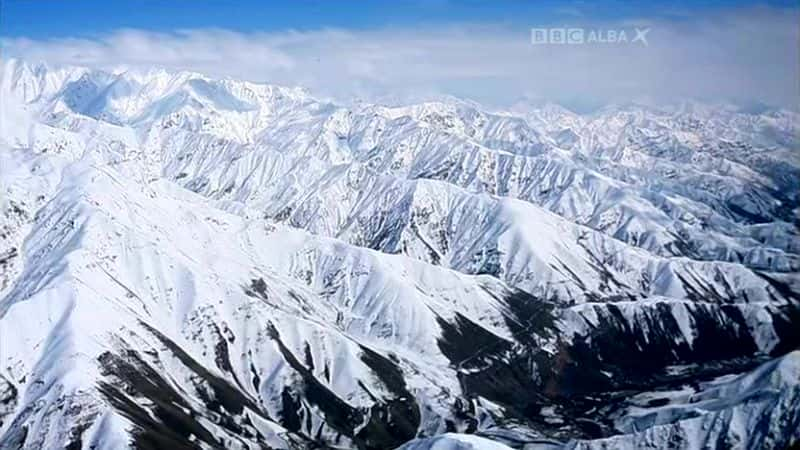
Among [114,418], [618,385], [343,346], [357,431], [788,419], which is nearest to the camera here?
[788,419]

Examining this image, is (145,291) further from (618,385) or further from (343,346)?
(618,385)

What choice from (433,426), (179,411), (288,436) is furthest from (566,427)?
(179,411)

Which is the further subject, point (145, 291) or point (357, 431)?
point (145, 291)

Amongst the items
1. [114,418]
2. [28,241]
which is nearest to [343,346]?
[114,418]

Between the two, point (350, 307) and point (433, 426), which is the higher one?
point (350, 307)

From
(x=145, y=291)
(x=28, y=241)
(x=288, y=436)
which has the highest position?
(x=28, y=241)

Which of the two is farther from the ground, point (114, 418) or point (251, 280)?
point (251, 280)

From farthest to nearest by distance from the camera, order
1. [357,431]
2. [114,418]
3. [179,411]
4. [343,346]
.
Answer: [343,346], [357,431], [179,411], [114,418]

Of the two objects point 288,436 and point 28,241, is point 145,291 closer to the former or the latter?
point 28,241

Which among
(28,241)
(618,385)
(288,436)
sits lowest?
(288,436)
